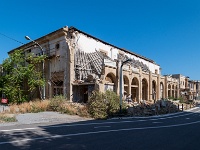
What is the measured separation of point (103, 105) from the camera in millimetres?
17734

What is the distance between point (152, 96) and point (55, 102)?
24484 millimetres

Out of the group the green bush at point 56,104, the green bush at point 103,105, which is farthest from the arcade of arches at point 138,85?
the green bush at point 56,104

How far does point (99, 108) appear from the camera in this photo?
57.1ft

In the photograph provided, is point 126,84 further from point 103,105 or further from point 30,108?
point 30,108

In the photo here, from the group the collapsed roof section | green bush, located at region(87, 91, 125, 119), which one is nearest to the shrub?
green bush, located at region(87, 91, 125, 119)

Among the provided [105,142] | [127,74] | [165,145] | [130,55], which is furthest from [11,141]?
[130,55]

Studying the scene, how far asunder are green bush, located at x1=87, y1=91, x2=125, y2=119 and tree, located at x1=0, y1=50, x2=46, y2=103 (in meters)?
10.6

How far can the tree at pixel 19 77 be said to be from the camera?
2720 centimetres

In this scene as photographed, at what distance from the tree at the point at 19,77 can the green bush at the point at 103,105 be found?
10.6m

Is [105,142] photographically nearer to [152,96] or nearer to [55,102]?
[55,102]

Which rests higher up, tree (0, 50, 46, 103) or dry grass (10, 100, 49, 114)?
tree (0, 50, 46, 103)

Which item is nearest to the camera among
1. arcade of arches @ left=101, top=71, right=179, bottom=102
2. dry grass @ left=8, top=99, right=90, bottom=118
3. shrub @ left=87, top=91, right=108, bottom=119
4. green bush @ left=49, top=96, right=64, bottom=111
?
shrub @ left=87, top=91, right=108, bottom=119

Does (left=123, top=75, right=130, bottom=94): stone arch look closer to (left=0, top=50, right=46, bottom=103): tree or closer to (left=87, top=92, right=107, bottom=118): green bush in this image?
(left=87, top=92, right=107, bottom=118): green bush

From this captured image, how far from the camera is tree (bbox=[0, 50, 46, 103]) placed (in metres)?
27.2
